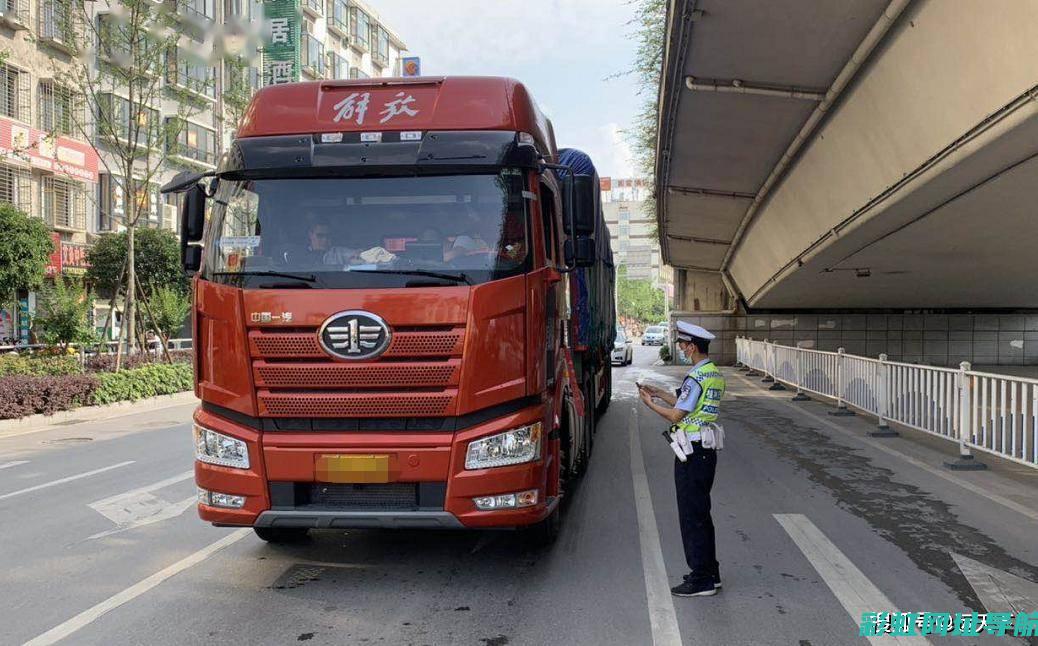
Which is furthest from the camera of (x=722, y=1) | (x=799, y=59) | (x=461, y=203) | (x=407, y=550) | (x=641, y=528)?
(x=799, y=59)

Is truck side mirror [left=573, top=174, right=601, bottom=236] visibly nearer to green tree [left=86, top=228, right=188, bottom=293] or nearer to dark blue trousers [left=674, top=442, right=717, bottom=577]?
dark blue trousers [left=674, top=442, right=717, bottom=577]

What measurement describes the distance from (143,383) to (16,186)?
13.5 m

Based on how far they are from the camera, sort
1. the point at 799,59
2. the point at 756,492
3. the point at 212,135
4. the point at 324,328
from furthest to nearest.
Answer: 1. the point at 212,135
2. the point at 799,59
3. the point at 756,492
4. the point at 324,328

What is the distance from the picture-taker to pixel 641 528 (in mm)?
6586

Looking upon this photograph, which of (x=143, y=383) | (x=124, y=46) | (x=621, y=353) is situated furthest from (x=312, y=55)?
Result: (x=143, y=383)

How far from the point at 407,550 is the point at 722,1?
6.49m

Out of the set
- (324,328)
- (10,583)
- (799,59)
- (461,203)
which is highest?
(799,59)

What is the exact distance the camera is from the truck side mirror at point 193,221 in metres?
5.29

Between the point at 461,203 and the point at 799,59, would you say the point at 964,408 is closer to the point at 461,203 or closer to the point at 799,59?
the point at 799,59

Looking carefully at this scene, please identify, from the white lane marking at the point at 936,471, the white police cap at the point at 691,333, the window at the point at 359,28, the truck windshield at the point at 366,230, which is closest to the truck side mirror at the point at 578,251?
the truck windshield at the point at 366,230

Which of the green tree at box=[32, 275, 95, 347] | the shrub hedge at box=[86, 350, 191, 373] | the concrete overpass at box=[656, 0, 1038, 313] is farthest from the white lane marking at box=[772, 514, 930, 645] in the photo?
the green tree at box=[32, 275, 95, 347]

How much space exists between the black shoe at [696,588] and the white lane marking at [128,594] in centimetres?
332

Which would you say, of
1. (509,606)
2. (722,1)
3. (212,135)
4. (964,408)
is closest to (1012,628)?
(509,606)

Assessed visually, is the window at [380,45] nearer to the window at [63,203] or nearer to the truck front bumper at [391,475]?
the window at [63,203]
